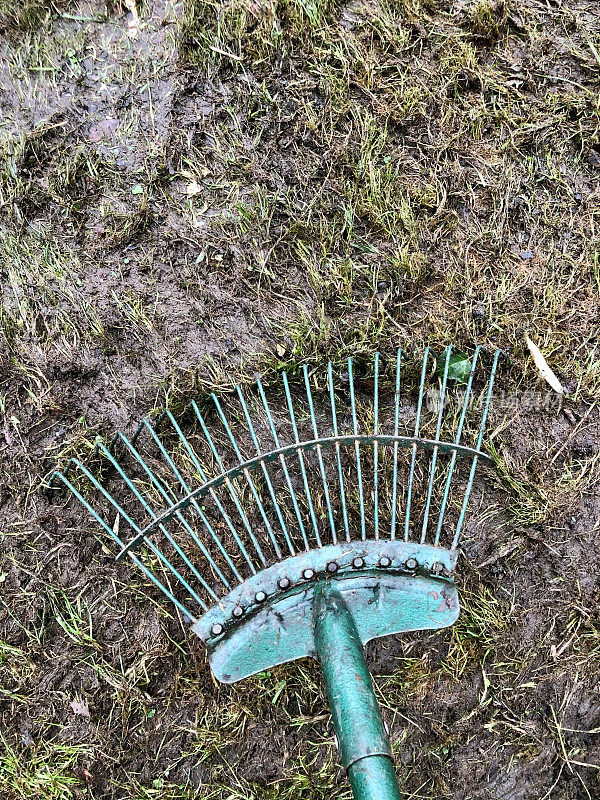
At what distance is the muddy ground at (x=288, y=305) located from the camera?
2275 mm

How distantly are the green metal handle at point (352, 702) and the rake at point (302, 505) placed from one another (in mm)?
10

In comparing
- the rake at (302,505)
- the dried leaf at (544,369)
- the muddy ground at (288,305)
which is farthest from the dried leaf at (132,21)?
the dried leaf at (544,369)

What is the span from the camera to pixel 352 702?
1742 mm

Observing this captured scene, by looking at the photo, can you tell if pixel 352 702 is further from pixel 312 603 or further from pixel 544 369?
pixel 544 369

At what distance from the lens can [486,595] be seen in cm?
232

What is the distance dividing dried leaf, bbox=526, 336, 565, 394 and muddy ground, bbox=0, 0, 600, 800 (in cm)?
3

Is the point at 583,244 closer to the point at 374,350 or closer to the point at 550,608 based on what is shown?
the point at 374,350

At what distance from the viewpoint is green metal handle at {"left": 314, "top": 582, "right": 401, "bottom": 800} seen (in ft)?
5.39

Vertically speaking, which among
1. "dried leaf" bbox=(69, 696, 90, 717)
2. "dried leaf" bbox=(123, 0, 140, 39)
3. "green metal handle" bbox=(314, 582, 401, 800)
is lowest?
"dried leaf" bbox=(69, 696, 90, 717)

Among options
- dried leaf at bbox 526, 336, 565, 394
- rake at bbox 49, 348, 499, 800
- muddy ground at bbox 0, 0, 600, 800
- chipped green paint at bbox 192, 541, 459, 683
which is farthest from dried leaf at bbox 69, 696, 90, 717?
dried leaf at bbox 526, 336, 565, 394

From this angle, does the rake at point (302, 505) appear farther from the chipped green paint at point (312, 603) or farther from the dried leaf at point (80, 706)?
the dried leaf at point (80, 706)

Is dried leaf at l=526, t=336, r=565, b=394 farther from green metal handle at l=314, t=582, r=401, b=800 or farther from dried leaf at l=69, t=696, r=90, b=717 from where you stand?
dried leaf at l=69, t=696, r=90, b=717

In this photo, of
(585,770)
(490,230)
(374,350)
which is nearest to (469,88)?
(490,230)

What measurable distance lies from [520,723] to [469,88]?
7.56ft
